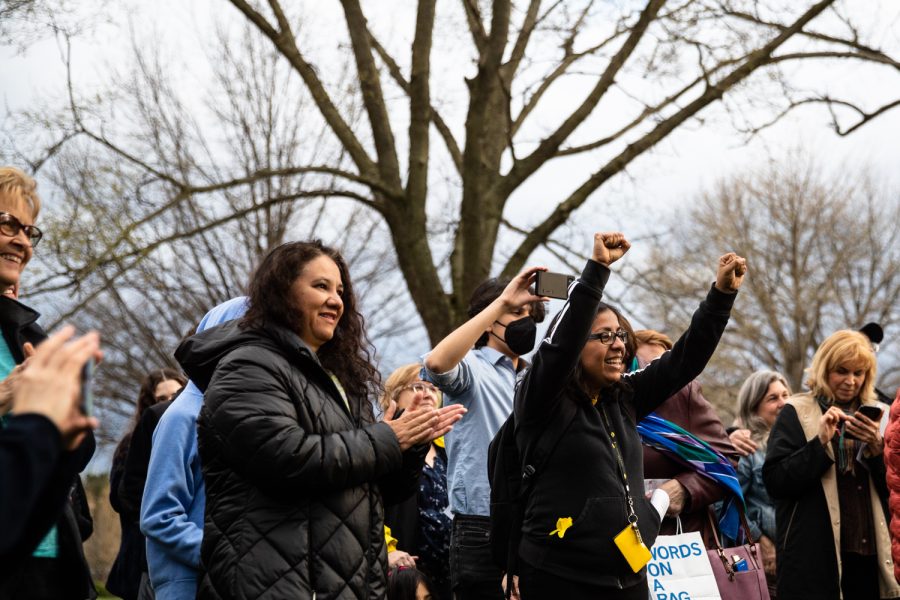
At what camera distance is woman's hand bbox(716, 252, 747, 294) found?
4.40 m

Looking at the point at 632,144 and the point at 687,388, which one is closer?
the point at 687,388

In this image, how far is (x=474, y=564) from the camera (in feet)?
16.6

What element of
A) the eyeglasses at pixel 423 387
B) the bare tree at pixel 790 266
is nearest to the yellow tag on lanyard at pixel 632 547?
the eyeglasses at pixel 423 387

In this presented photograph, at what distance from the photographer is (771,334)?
104ft

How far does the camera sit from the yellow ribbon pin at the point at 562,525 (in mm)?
3996

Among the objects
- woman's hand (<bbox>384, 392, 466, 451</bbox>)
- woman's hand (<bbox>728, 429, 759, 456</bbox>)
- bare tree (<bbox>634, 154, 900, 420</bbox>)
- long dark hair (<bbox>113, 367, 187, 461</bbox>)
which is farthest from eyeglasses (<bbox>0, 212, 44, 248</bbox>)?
bare tree (<bbox>634, 154, 900, 420</bbox>)

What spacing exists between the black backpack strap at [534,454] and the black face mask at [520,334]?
104cm

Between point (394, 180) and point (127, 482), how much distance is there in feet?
21.0

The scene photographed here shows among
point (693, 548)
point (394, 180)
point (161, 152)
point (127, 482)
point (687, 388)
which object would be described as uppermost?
point (161, 152)

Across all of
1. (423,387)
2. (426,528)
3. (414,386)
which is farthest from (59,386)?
(426,528)

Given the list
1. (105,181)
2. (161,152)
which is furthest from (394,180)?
(161,152)

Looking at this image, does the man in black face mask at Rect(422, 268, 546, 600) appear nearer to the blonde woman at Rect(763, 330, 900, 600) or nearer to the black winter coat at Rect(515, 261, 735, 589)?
the black winter coat at Rect(515, 261, 735, 589)

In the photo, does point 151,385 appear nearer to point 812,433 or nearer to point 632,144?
point 812,433

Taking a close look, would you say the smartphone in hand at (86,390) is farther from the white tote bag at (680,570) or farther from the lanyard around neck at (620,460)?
the white tote bag at (680,570)
